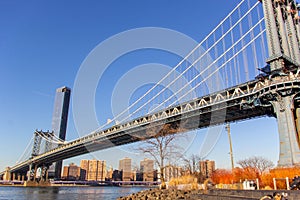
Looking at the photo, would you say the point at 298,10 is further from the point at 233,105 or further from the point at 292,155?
the point at 292,155

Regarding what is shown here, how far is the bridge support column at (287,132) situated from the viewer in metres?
20.4

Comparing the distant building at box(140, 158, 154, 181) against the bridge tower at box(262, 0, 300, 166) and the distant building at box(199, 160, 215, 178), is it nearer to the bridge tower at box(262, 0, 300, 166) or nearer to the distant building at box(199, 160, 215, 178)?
the distant building at box(199, 160, 215, 178)

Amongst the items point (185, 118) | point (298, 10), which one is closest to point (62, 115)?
point (185, 118)

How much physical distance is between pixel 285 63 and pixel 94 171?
117 meters

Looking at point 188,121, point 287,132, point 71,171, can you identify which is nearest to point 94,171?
point 71,171

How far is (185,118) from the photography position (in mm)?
33938

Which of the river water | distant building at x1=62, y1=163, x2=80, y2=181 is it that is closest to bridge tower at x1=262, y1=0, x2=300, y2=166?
the river water

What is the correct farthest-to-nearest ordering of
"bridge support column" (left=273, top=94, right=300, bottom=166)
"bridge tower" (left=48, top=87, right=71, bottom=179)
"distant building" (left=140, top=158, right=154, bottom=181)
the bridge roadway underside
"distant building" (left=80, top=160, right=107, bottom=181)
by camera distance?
"bridge tower" (left=48, top=87, right=71, bottom=179), "distant building" (left=80, top=160, right=107, bottom=181), the bridge roadway underside, "distant building" (left=140, top=158, right=154, bottom=181), "bridge support column" (left=273, top=94, right=300, bottom=166)

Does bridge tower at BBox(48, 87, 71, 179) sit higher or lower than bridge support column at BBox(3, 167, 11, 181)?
higher

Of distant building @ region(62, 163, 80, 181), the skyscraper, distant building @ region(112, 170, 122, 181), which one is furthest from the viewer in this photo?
the skyscraper

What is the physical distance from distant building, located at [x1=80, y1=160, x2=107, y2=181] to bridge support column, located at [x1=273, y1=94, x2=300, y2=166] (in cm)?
10699

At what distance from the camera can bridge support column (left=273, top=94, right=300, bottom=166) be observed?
20378 mm

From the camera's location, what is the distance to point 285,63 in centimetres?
2367

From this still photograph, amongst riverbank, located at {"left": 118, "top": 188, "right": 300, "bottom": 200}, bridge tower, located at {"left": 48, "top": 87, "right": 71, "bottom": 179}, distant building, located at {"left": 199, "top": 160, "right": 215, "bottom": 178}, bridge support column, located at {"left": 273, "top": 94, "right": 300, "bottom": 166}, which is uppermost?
bridge tower, located at {"left": 48, "top": 87, "right": 71, "bottom": 179}
